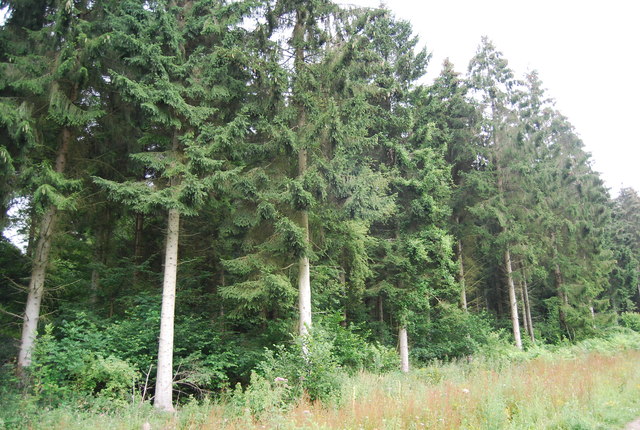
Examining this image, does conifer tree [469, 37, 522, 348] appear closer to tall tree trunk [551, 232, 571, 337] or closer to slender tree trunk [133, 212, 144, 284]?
tall tree trunk [551, 232, 571, 337]

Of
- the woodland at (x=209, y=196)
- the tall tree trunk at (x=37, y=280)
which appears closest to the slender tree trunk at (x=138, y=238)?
the woodland at (x=209, y=196)

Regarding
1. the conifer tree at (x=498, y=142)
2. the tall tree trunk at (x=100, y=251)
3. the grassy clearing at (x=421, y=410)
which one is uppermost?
the conifer tree at (x=498, y=142)

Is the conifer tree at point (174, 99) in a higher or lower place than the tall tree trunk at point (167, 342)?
higher

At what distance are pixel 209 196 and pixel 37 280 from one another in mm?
4857

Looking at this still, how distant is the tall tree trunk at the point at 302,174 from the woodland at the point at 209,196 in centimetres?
6

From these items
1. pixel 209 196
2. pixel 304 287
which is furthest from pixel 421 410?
pixel 209 196

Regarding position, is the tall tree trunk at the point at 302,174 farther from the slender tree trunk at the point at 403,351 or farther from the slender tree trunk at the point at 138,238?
the slender tree trunk at the point at 138,238

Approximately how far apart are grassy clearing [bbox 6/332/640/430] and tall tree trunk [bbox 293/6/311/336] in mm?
2527

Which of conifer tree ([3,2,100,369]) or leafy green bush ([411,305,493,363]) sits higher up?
conifer tree ([3,2,100,369])

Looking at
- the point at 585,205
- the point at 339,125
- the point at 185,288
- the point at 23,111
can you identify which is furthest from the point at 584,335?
the point at 23,111

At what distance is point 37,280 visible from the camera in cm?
945

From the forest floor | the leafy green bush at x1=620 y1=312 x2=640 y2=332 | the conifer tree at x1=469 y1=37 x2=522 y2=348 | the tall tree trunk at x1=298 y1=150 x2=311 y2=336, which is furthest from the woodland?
the leafy green bush at x1=620 y1=312 x2=640 y2=332

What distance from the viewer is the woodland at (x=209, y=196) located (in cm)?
886

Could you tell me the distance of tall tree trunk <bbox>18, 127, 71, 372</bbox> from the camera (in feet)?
29.4
